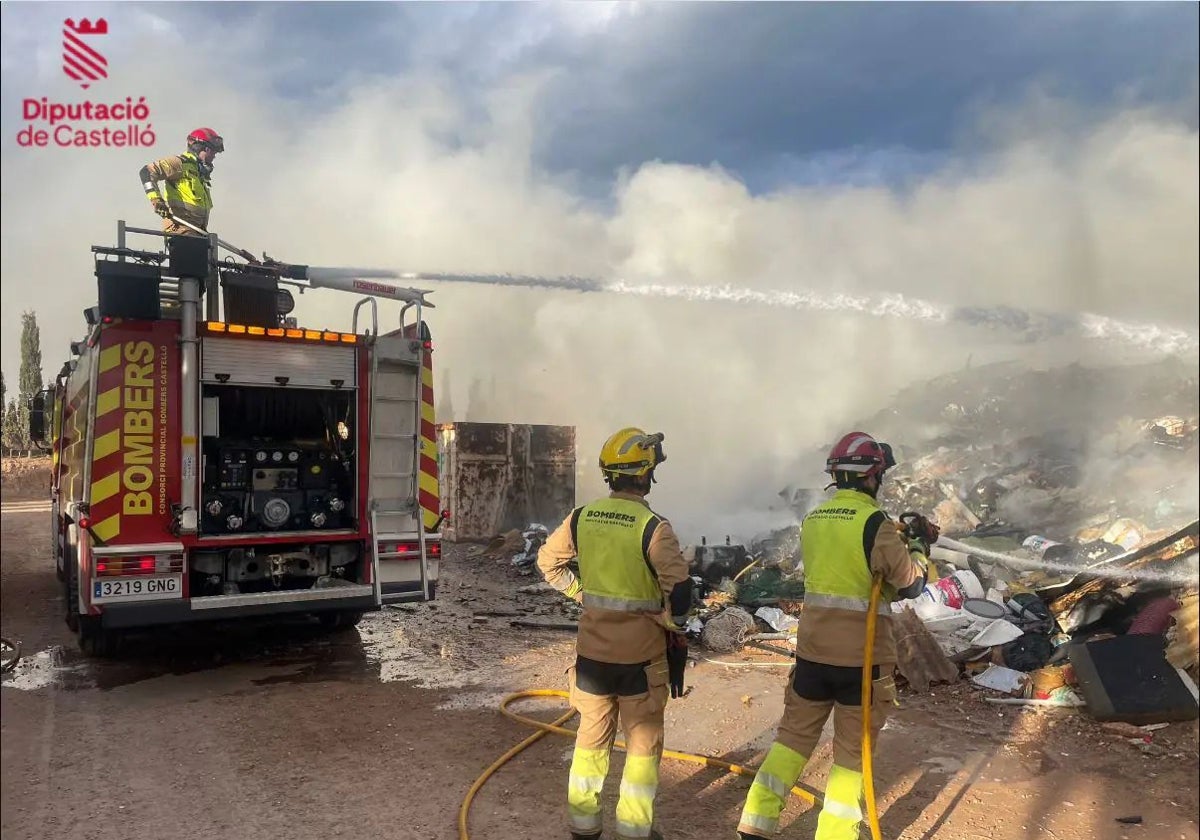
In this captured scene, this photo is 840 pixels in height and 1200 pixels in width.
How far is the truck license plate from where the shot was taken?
5.09 m

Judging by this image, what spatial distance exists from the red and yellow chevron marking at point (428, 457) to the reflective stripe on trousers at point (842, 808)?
3911 mm

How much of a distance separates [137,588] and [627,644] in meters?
3.70

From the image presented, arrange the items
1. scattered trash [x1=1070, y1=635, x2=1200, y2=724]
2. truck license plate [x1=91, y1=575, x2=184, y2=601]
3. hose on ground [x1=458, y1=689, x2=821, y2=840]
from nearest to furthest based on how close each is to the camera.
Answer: hose on ground [x1=458, y1=689, x2=821, y2=840], scattered trash [x1=1070, y1=635, x2=1200, y2=724], truck license plate [x1=91, y1=575, x2=184, y2=601]

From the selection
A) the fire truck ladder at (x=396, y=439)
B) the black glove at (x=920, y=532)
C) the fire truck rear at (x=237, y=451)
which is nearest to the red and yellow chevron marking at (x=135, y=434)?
the fire truck rear at (x=237, y=451)

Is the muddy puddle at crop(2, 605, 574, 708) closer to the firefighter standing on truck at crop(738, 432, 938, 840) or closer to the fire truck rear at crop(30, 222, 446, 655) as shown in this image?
the fire truck rear at crop(30, 222, 446, 655)

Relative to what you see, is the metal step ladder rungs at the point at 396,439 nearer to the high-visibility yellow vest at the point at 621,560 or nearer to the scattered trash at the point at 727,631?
the scattered trash at the point at 727,631

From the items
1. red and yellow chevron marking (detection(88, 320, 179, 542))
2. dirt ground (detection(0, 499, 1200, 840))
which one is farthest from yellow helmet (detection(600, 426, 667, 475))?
red and yellow chevron marking (detection(88, 320, 179, 542))

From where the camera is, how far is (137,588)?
5.21 m

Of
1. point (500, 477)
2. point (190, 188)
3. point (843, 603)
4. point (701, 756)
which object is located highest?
point (190, 188)

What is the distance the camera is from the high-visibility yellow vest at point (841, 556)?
325cm

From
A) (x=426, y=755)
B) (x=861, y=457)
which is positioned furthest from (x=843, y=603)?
(x=426, y=755)

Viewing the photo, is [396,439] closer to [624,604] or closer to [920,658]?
→ [624,604]

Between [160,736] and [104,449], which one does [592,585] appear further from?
[104,449]

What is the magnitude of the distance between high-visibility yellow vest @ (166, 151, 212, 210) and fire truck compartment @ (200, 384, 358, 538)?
6.32ft
